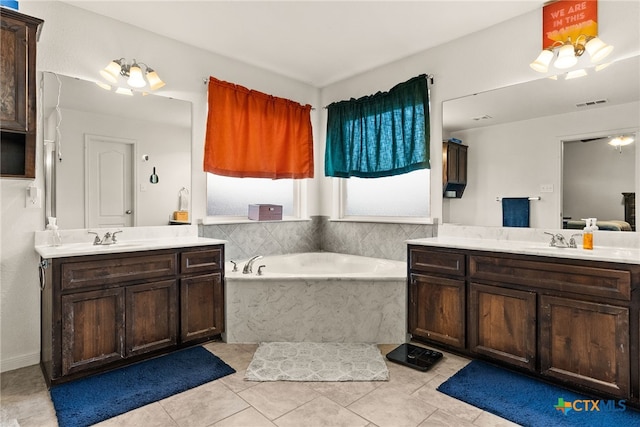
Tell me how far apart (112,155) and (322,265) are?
7.41 ft

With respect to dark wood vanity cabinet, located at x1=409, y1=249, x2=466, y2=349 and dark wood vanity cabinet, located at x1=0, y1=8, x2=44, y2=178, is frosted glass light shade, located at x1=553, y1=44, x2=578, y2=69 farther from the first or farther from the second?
dark wood vanity cabinet, located at x1=0, y1=8, x2=44, y2=178

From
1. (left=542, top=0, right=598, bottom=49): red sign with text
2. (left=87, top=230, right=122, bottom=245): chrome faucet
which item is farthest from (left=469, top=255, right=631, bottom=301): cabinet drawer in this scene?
(left=87, top=230, right=122, bottom=245): chrome faucet

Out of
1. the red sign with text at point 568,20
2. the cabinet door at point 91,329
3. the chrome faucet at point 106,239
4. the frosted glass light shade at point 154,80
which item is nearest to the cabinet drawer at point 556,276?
the red sign with text at point 568,20

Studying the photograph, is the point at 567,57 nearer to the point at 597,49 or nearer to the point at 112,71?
the point at 597,49

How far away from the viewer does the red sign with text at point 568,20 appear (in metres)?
2.47

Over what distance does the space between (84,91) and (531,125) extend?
336 centimetres

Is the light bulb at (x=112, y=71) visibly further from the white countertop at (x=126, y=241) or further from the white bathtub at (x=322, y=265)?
the white bathtub at (x=322, y=265)

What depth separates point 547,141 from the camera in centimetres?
273

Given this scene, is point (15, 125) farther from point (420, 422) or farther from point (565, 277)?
point (565, 277)

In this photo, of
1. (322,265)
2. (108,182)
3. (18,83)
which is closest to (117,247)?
(108,182)

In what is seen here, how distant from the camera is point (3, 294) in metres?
2.48

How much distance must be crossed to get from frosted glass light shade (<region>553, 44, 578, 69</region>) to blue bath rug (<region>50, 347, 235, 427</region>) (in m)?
3.09

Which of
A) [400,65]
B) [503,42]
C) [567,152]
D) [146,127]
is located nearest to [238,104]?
[146,127]

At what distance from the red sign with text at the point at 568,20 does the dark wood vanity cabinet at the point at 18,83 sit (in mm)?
3389
